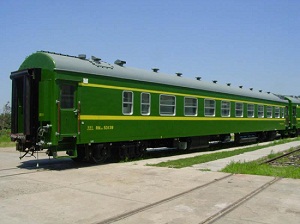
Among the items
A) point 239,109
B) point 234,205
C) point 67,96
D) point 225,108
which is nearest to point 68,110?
point 67,96

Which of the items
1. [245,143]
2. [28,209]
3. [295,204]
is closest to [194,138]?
[245,143]

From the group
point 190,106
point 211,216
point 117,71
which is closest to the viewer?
point 211,216

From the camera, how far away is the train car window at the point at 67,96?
37.1 feet

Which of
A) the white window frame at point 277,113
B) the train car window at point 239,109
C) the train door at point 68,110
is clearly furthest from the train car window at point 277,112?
the train door at point 68,110

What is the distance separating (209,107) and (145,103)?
567 cm

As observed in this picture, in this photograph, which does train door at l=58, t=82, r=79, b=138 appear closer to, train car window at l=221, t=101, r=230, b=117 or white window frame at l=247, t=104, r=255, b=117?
train car window at l=221, t=101, r=230, b=117

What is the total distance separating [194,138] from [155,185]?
9420 mm

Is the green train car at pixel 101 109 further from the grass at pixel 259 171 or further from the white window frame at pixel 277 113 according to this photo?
the white window frame at pixel 277 113

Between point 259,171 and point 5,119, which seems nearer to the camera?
point 259,171

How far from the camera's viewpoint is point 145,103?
14.4 m

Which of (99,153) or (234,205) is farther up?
(99,153)

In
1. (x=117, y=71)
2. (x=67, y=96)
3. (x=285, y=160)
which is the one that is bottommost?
(x=285, y=160)

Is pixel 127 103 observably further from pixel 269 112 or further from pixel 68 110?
pixel 269 112

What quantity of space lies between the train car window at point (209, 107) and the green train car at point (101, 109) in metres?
0.05
